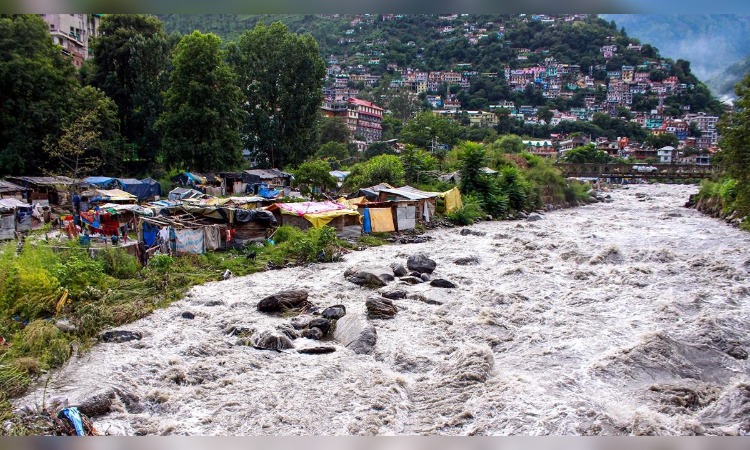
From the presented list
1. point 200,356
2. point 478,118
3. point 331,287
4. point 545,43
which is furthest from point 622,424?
point 545,43

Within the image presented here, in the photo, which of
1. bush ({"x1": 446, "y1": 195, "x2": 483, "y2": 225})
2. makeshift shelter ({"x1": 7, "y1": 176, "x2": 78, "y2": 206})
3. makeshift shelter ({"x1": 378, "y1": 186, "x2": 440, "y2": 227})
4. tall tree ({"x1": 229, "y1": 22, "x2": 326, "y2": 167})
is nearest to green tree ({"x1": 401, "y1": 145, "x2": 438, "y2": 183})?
bush ({"x1": 446, "y1": 195, "x2": 483, "y2": 225})

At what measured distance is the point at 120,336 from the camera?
7.37 m

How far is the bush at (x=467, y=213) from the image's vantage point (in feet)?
62.6

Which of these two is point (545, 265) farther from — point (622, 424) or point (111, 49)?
point (111, 49)

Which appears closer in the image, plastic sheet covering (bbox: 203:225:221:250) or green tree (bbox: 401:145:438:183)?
plastic sheet covering (bbox: 203:225:221:250)

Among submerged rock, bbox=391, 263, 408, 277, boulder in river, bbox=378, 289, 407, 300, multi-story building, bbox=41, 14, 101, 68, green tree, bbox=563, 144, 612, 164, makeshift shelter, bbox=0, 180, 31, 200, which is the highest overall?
multi-story building, bbox=41, 14, 101, 68

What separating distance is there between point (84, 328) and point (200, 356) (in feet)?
5.69

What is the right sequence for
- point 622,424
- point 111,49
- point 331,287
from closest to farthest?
point 622,424, point 331,287, point 111,49

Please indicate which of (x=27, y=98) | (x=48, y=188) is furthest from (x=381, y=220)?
(x=27, y=98)

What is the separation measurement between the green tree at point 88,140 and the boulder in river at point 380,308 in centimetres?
1365

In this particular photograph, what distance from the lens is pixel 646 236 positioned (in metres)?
16.1

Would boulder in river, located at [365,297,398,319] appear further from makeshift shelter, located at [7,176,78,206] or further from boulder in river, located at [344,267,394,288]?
makeshift shelter, located at [7,176,78,206]

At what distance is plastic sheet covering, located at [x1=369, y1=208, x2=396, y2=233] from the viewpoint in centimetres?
1597

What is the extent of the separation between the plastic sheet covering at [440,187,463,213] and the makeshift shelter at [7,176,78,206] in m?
12.2
